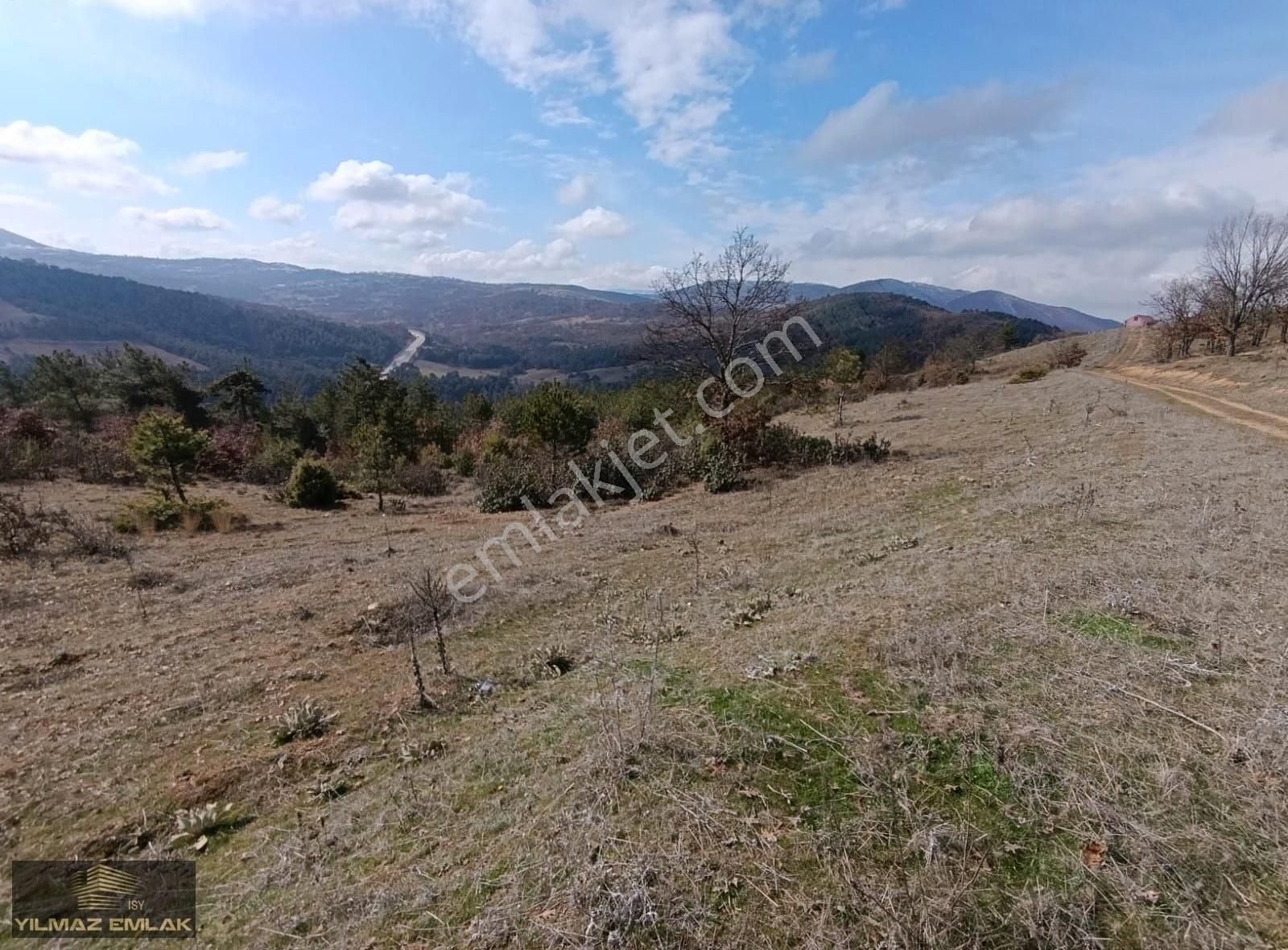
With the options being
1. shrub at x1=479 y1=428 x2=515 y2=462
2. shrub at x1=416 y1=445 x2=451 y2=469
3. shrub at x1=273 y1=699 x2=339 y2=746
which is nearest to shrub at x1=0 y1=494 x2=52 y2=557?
shrub at x1=273 y1=699 x2=339 y2=746

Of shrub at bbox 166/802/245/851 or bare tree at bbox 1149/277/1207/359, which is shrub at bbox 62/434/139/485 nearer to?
shrub at bbox 166/802/245/851

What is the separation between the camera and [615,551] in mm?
9781

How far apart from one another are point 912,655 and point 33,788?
6626 mm

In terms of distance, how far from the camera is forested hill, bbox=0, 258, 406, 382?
153 metres

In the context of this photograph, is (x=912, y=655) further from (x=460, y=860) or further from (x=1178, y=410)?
(x=1178, y=410)

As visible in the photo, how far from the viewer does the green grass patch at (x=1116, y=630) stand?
4.36 m

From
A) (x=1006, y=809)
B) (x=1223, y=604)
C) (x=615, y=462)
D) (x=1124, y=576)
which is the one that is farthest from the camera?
(x=615, y=462)

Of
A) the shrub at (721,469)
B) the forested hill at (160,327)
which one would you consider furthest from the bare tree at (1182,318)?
the forested hill at (160,327)

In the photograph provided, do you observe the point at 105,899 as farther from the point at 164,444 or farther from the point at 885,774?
the point at 164,444

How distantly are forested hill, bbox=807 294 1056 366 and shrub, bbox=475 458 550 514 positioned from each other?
88.1 meters

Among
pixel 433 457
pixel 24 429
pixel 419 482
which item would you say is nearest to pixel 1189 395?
pixel 419 482

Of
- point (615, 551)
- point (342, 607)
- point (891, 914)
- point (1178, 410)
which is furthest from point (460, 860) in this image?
point (1178, 410)

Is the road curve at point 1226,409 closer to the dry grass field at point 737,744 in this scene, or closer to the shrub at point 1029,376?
the shrub at point 1029,376

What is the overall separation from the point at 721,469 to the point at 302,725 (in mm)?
11669
